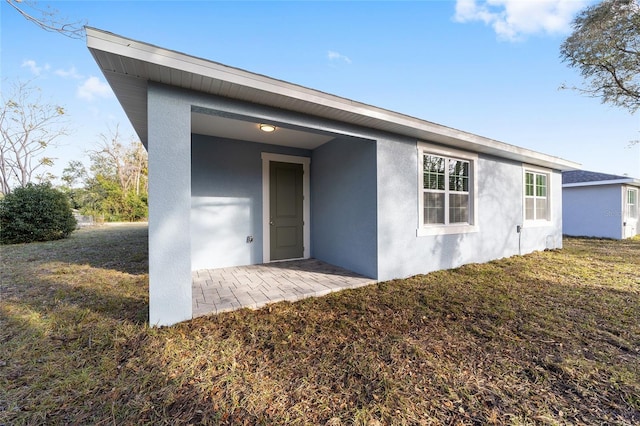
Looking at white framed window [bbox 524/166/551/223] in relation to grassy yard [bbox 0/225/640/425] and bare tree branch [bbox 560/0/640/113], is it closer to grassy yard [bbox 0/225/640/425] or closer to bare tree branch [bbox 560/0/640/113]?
grassy yard [bbox 0/225/640/425]

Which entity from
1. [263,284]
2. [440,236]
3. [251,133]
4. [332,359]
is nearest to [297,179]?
[251,133]

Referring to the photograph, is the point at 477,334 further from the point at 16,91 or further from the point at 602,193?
the point at 16,91

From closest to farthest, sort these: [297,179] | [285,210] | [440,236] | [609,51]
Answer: [440,236], [285,210], [297,179], [609,51]

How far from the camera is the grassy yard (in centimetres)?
159

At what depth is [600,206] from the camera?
10953 mm

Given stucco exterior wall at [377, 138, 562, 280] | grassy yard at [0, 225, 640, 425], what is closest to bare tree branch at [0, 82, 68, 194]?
grassy yard at [0, 225, 640, 425]

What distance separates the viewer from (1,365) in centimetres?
197

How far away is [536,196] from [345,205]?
629cm

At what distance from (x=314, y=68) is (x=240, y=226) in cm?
482

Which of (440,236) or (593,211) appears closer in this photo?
(440,236)

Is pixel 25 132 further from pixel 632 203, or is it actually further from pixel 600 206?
pixel 632 203

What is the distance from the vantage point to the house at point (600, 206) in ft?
34.4

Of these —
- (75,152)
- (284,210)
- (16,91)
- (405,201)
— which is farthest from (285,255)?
(75,152)

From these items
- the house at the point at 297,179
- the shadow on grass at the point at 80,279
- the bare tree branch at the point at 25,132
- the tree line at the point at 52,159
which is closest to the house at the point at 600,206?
the house at the point at 297,179
